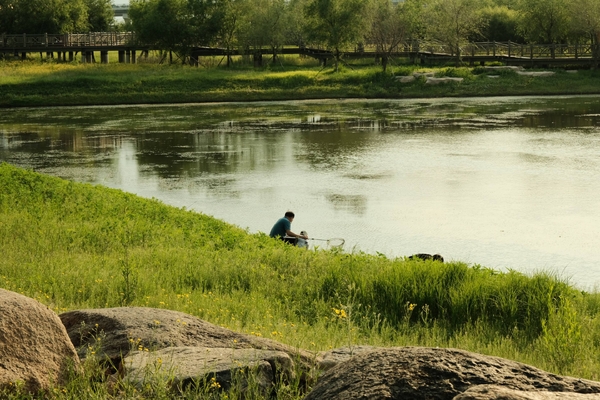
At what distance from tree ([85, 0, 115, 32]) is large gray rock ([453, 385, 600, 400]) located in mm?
94792

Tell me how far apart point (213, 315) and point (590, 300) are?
504 centimetres

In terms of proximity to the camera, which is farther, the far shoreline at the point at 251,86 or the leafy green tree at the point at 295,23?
the leafy green tree at the point at 295,23

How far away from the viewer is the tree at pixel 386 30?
6525 cm

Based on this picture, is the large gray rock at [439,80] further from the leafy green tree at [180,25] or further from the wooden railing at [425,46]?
the leafy green tree at [180,25]

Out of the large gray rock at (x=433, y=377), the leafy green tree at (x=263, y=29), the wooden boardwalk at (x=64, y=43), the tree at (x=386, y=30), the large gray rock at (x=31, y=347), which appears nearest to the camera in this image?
the large gray rock at (x=433, y=377)

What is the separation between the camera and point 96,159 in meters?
29.4

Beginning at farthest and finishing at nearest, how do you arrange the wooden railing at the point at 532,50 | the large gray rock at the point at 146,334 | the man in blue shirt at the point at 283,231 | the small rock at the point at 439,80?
the wooden railing at the point at 532,50 → the small rock at the point at 439,80 → the man in blue shirt at the point at 283,231 → the large gray rock at the point at 146,334

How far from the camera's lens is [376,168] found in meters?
25.8

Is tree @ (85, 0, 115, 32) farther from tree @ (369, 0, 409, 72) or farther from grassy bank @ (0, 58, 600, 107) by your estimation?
tree @ (369, 0, 409, 72)

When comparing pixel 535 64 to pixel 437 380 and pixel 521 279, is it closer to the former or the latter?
pixel 521 279

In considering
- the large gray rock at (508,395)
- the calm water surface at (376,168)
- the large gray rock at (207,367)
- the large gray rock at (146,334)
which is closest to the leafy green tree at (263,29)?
the calm water surface at (376,168)

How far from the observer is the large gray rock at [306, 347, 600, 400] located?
4418mm

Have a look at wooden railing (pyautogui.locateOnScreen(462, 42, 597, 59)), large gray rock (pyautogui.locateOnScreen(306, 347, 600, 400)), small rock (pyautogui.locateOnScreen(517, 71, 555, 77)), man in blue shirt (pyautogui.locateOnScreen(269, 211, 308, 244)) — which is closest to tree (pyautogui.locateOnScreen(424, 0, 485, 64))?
wooden railing (pyautogui.locateOnScreen(462, 42, 597, 59))

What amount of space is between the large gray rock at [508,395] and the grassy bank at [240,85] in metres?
50.2
